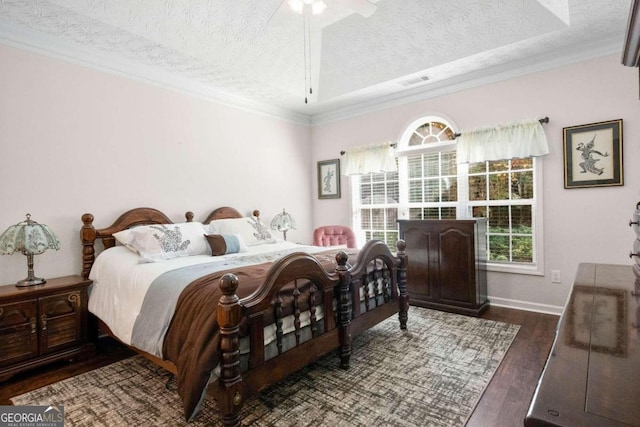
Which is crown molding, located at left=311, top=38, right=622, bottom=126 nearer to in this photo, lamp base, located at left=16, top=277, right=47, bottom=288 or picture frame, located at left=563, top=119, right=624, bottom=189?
picture frame, located at left=563, top=119, right=624, bottom=189

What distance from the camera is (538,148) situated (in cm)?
340

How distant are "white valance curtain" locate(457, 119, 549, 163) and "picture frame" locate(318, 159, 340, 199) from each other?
72.9 inches

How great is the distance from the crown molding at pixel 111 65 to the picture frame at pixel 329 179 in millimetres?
1223

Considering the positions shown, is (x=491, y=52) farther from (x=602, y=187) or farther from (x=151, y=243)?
(x=151, y=243)

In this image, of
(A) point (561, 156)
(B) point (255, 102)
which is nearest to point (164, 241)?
(B) point (255, 102)

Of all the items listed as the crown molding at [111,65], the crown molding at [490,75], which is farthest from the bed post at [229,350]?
the crown molding at [490,75]

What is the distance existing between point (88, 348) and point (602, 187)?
475 cm

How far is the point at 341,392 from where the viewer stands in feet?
6.99

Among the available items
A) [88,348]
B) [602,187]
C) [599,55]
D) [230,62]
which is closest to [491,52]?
[599,55]

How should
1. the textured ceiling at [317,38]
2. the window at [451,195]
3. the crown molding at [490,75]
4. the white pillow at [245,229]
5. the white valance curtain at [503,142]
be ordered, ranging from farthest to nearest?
the white pillow at [245,229]
the window at [451,195]
the white valance curtain at [503,142]
the crown molding at [490,75]
the textured ceiling at [317,38]

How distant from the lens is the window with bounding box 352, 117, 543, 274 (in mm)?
3650

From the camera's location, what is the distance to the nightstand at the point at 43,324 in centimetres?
240

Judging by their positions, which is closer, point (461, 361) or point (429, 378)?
point (429, 378)

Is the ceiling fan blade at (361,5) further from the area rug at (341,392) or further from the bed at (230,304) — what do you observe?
the area rug at (341,392)
